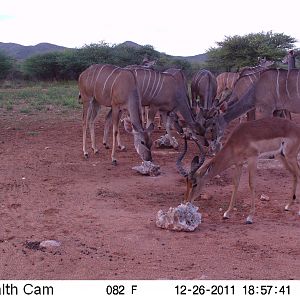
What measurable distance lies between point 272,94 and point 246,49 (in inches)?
911

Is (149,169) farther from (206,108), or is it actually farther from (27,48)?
(27,48)

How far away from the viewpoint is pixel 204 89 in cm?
1297

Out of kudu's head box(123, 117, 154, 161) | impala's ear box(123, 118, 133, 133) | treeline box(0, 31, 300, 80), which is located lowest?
kudu's head box(123, 117, 154, 161)

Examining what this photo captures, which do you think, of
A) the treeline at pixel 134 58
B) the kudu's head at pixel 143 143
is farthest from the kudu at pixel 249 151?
the treeline at pixel 134 58

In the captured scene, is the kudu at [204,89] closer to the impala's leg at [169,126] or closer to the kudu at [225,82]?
the impala's leg at [169,126]

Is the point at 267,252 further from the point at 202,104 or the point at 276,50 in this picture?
the point at 276,50

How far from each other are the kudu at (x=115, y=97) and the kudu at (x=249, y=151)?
251 cm

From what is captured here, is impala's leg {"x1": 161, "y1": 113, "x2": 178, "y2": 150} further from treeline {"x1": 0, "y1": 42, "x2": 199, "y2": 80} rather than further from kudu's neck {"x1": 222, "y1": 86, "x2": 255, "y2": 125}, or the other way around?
treeline {"x1": 0, "y1": 42, "x2": 199, "y2": 80}

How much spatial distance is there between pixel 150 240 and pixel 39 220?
4.69ft

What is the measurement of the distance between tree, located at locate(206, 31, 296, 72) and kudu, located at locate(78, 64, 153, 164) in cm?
2242

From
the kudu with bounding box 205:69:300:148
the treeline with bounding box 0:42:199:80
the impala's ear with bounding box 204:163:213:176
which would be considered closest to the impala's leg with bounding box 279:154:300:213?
the impala's ear with bounding box 204:163:213:176

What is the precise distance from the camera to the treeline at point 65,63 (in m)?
34.6

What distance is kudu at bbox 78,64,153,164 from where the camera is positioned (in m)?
9.16

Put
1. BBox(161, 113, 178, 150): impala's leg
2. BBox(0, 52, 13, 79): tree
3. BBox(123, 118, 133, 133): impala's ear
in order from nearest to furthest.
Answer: BBox(123, 118, 133, 133): impala's ear, BBox(161, 113, 178, 150): impala's leg, BBox(0, 52, 13, 79): tree
